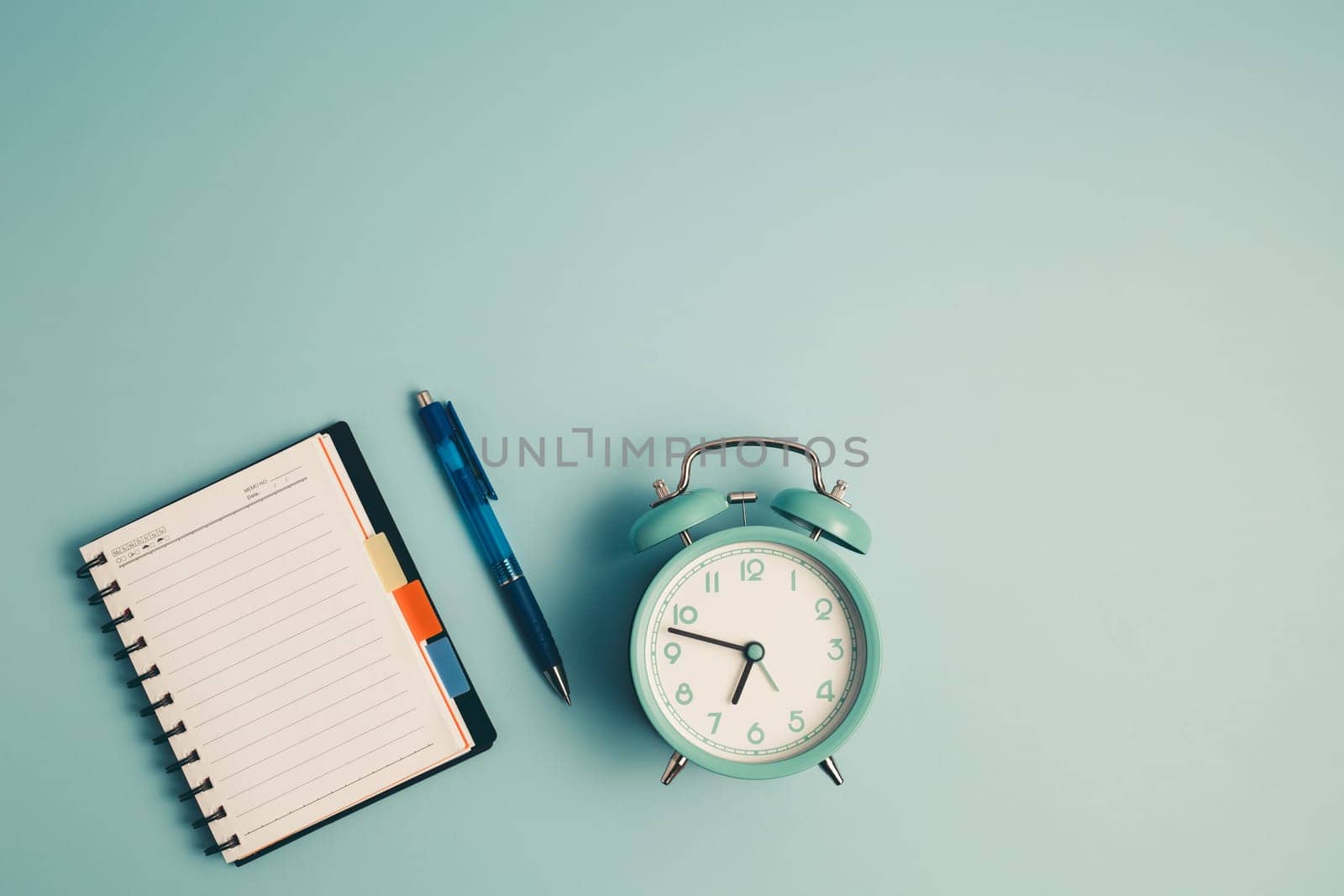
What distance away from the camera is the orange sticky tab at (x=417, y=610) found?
975 mm

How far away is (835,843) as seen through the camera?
3.28 ft

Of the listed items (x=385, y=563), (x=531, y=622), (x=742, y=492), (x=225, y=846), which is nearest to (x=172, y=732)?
(x=225, y=846)

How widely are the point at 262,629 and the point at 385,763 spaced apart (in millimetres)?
196

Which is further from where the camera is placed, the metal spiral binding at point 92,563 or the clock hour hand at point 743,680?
the metal spiral binding at point 92,563

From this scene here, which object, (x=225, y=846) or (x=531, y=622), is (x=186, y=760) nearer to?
(x=225, y=846)

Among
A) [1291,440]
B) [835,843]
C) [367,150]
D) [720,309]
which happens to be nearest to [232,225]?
[367,150]

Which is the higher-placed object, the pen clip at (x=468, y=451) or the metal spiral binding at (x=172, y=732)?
the pen clip at (x=468, y=451)

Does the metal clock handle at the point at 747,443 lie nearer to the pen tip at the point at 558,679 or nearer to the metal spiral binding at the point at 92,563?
the pen tip at the point at 558,679

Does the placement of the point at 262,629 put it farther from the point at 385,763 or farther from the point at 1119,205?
the point at 1119,205

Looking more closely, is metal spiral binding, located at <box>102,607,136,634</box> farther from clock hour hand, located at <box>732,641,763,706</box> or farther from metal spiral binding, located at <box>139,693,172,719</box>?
clock hour hand, located at <box>732,641,763,706</box>

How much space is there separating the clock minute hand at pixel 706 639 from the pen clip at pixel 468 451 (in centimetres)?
26

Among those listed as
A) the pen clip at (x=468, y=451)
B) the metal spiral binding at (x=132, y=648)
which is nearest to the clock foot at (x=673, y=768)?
the pen clip at (x=468, y=451)

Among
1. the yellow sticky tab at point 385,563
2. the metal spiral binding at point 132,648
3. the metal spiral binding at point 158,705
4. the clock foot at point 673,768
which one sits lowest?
the clock foot at point 673,768

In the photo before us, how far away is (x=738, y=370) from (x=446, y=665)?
0.46m
